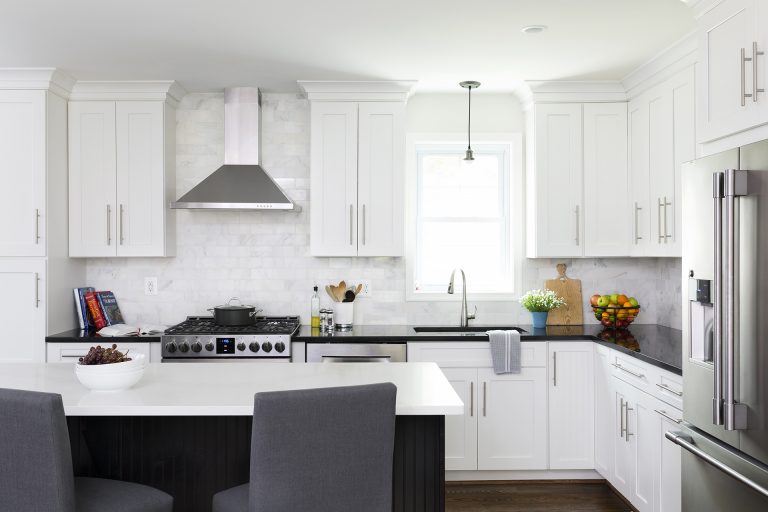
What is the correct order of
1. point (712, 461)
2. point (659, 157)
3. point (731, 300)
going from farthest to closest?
point (659, 157) < point (712, 461) < point (731, 300)

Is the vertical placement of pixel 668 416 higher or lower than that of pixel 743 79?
lower

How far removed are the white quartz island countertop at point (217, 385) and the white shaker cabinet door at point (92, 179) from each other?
171 cm

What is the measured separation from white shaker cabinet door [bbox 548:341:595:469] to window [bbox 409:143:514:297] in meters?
0.90

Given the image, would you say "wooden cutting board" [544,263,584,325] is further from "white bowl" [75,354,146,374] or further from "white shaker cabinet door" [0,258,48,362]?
"white shaker cabinet door" [0,258,48,362]

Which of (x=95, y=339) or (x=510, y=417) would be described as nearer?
(x=95, y=339)

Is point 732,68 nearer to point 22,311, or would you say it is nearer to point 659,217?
point 659,217

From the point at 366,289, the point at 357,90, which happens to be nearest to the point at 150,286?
the point at 366,289

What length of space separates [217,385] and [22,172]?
2589 mm

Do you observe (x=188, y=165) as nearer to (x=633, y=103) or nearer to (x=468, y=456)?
(x=468, y=456)

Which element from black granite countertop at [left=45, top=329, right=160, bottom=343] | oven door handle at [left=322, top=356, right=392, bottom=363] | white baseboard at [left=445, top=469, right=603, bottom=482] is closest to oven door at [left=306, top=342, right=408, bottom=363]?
oven door handle at [left=322, top=356, right=392, bottom=363]

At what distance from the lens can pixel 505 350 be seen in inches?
159

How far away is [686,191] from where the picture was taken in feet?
8.34

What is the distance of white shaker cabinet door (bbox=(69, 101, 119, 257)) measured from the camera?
14.4 ft

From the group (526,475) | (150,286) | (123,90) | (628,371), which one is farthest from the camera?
(150,286)
